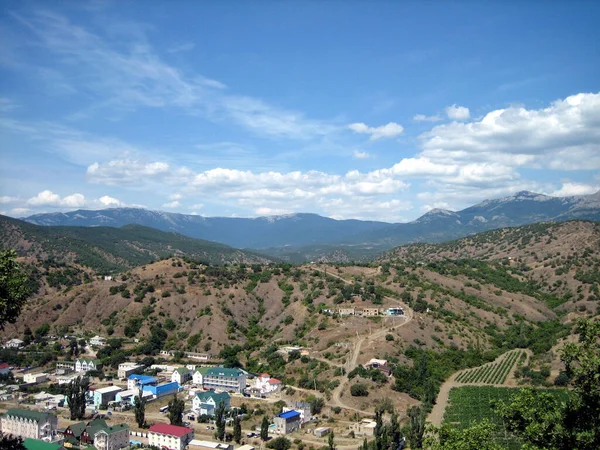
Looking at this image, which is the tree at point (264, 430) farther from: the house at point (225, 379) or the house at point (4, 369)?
the house at point (4, 369)

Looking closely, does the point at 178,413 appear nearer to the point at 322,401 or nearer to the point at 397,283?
the point at 322,401

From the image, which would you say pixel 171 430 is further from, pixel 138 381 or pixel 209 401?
pixel 138 381

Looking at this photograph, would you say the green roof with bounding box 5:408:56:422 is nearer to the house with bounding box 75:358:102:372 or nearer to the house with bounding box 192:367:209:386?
the house with bounding box 192:367:209:386

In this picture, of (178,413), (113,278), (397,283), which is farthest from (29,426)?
(397,283)

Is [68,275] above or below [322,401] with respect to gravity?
above

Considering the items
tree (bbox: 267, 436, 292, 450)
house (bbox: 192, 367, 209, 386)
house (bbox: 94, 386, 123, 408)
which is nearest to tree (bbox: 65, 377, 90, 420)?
house (bbox: 94, 386, 123, 408)

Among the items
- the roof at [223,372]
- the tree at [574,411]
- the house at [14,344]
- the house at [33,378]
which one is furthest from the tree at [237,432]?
the house at [14,344]

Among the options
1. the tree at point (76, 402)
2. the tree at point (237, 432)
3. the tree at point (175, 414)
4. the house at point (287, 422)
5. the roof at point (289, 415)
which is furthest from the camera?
the tree at point (76, 402)
